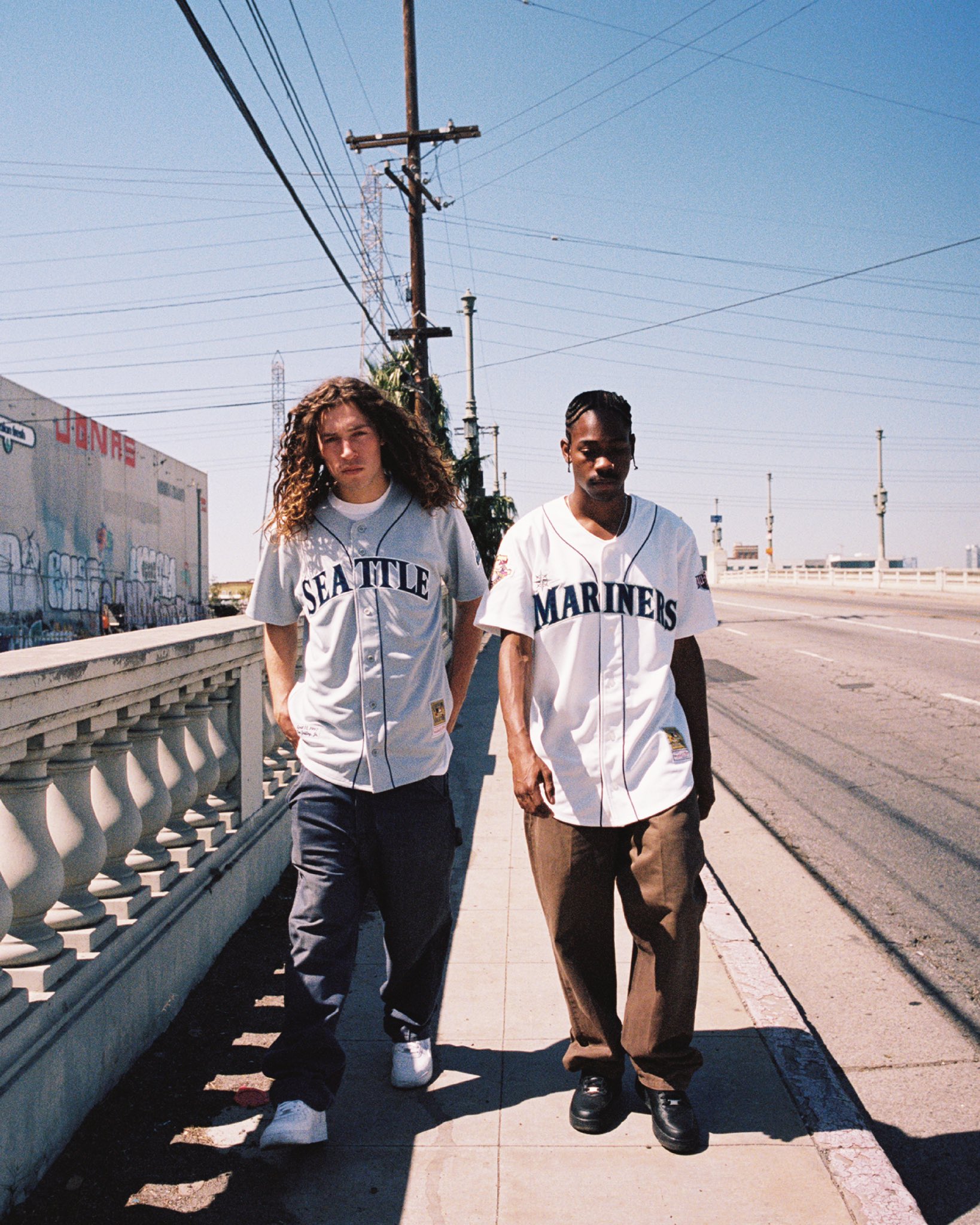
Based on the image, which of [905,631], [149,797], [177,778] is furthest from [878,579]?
[149,797]

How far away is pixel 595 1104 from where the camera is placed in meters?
2.99

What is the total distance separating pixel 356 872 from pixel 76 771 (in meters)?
0.82

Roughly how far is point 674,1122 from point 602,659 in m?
1.24

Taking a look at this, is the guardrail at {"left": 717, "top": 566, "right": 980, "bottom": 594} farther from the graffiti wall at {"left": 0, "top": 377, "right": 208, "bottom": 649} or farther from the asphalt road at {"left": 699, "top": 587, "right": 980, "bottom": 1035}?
the graffiti wall at {"left": 0, "top": 377, "right": 208, "bottom": 649}

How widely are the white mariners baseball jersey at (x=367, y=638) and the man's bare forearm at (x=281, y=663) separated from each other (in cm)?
9

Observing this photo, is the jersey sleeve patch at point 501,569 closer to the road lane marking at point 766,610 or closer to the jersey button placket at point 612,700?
the jersey button placket at point 612,700

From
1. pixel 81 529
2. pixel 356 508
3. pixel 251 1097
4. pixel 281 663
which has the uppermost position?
pixel 81 529

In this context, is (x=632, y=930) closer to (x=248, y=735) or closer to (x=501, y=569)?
(x=501, y=569)

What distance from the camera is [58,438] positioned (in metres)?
24.4

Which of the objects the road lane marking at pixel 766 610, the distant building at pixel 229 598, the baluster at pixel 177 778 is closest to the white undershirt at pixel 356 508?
the baluster at pixel 177 778

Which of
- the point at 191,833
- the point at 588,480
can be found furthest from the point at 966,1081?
the point at 191,833

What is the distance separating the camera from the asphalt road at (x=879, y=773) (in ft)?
17.0

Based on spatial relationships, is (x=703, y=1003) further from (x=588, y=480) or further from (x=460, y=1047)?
(x=588, y=480)

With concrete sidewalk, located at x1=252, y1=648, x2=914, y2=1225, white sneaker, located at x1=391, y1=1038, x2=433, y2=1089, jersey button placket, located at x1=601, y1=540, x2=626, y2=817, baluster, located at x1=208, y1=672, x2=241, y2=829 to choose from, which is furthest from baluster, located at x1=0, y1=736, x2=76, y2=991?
baluster, located at x1=208, y1=672, x2=241, y2=829
